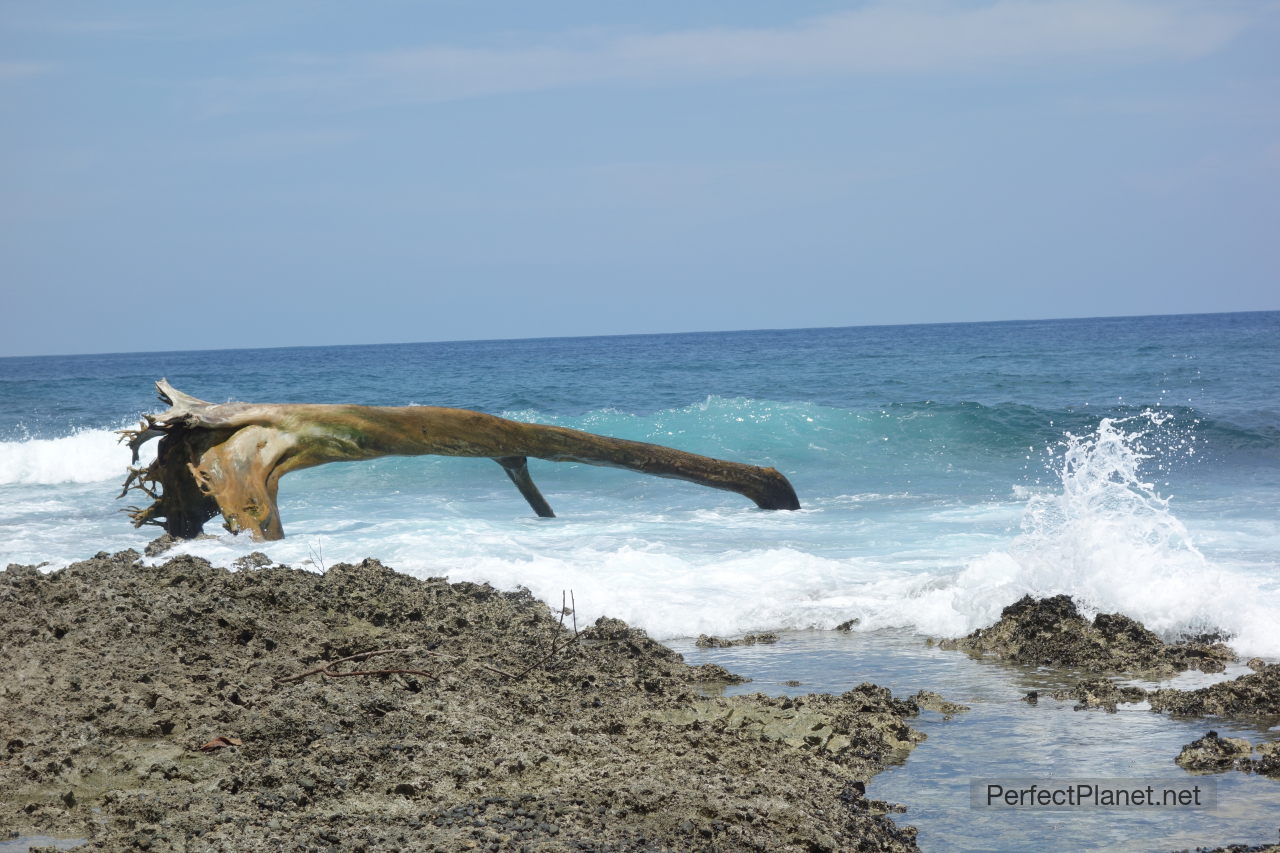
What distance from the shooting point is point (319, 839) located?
10.6ft

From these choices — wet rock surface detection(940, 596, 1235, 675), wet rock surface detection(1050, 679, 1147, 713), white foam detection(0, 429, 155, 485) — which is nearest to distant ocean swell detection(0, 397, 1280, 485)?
white foam detection(0, 429, 155, 485)

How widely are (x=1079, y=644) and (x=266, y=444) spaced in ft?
18.3

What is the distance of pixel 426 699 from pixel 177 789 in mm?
1011

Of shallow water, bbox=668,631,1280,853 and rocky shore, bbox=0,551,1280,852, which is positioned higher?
rocky shore, bbox=0,551,1280,852

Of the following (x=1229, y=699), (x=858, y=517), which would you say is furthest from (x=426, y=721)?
(x=858, y=517)

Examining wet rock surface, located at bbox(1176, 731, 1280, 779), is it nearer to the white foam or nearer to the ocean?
the ocean

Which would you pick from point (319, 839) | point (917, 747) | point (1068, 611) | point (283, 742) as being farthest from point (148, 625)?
point (1068, 611)

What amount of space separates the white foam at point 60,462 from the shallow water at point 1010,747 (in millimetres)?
15018

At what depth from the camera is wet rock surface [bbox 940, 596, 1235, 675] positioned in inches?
223

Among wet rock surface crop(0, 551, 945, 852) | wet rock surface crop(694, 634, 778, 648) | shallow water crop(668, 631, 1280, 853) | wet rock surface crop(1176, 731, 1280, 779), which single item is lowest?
wet rock surface crop(694, 634, 778, 648)

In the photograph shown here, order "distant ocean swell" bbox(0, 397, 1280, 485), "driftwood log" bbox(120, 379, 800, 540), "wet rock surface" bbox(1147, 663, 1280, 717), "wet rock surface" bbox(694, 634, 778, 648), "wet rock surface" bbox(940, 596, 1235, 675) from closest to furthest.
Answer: "wet rock surface" bbox(1147, 663, 1280, 717)
"wet rock surface" bbox(940, 596, 1235, 675)
"wet rock surface" bbox(694, 634, 778, 648)
"driftwood log" bbox(120, 379, 800, 540)
"distant ocean swell" bbox(0, 397, 1280, 485)

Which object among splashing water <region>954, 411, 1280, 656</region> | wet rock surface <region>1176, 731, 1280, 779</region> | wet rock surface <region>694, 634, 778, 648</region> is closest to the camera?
wet rock surface <region>1176, 731, 1280, 779</region>

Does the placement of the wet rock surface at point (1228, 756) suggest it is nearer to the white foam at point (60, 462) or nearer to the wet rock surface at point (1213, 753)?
the wet rock surface at point (1213, 753)

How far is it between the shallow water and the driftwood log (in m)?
2.99
